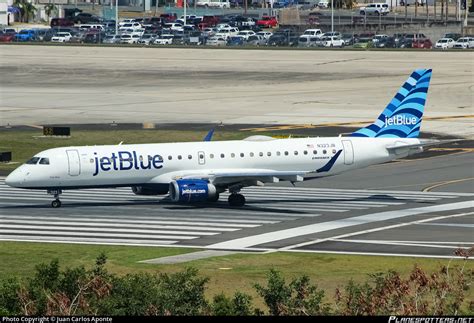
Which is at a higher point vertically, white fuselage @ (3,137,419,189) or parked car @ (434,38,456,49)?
parked car @ (434,38,456,49)

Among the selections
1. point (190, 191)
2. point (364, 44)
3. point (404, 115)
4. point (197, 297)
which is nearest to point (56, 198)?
point (190, 191)

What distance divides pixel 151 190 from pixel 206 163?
3.49 metres

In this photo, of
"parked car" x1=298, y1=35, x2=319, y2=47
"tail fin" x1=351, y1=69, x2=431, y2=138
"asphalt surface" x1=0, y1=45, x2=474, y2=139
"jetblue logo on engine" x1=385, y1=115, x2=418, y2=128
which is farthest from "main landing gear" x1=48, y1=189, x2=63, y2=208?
"parked car" x1=298, y1=35, x2=319, y2=47

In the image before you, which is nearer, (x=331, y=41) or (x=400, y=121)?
(x=400, y=121)

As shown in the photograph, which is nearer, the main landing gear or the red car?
the main landing gear

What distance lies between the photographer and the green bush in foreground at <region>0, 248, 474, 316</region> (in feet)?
99.7

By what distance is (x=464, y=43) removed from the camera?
7431 inches

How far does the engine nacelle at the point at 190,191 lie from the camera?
2712 inches

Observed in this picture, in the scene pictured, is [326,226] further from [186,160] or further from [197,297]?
[197,297]

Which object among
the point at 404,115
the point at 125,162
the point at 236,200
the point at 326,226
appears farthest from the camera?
the point at 404,115

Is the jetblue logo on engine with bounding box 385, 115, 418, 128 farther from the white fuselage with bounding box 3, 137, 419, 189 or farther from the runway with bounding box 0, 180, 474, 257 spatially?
the runway with bounding box 0, 180, 474, 257

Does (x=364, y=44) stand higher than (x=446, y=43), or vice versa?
(x=446, y=43)

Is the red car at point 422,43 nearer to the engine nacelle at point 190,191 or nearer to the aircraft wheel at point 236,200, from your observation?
the aircraft wheel at point 236,200

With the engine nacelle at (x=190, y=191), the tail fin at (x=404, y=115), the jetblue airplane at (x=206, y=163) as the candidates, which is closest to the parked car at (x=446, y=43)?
the tail fin at (x=404, y=115)
